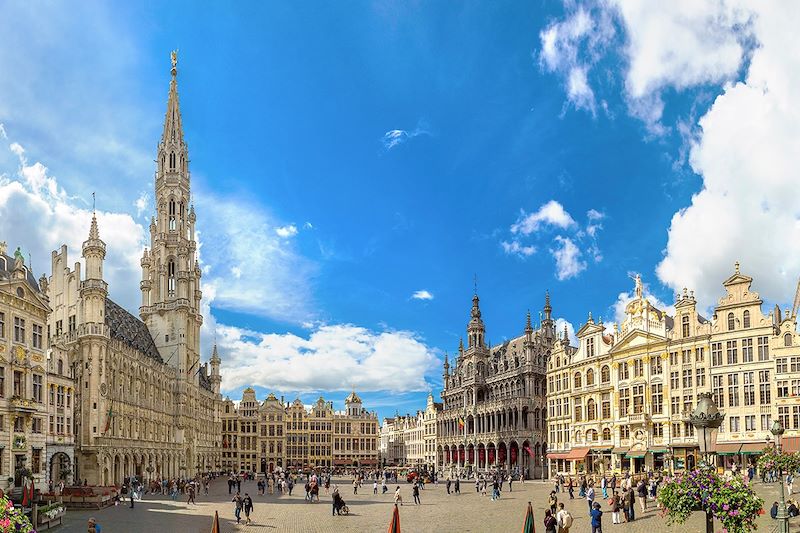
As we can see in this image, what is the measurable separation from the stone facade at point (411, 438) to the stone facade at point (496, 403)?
615 inches

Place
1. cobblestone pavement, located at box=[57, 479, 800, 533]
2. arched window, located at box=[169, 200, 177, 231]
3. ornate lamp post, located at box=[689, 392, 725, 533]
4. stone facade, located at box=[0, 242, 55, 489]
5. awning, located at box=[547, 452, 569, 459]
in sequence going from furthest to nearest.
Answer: arched window, located at box=[169, 200, 177, 231]
awning, located at box=[547, 452, 569, 459]
stone facade, located at box=[0, 242, 55, 489]
cobblestone pavement, located at box=[57, 479, 800, 533]
ornate lamp post, located at box=[689, 392, 725, 533]

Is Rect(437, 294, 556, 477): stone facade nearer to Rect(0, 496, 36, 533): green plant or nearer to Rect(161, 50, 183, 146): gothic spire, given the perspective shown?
Rect(161, 50, 183, 146): gothic spire

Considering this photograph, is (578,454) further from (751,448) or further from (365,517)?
(365,517)

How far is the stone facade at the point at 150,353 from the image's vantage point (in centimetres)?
6028

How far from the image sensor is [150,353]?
8869 cm

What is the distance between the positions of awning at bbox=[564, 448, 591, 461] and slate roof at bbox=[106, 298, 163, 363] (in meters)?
46.0

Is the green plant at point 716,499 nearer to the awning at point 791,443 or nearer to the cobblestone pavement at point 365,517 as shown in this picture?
the cobblestone pavement at point 365,517

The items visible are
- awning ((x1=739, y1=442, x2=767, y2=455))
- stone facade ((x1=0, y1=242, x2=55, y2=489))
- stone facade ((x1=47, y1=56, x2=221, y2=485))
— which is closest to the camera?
stone facade ((x1=0, y1=242, x2=55, y2=489))

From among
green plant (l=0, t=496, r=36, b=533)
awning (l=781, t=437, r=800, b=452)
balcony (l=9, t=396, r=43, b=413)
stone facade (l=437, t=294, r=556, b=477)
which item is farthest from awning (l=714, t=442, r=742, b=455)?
green plant (l=0, t=496, r=36, b=533)

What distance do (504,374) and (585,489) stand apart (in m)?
46.6

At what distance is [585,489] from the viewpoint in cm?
5053

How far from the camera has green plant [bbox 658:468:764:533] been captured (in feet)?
62.3

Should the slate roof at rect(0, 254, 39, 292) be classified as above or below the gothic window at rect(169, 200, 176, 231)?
below

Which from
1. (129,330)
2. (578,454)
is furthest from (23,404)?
(578,454)
